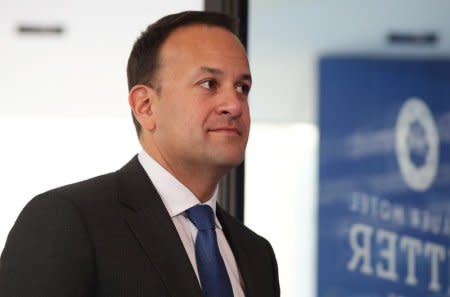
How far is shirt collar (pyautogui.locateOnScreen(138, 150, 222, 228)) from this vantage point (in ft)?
6.10

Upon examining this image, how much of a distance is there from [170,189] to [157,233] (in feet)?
0.43

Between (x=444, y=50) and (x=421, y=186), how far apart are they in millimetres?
507

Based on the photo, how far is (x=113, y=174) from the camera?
189cm

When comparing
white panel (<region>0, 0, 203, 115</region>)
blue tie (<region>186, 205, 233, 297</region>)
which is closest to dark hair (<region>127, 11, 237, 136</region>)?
blue tie (<region>186, 205, 233, 297</region>)

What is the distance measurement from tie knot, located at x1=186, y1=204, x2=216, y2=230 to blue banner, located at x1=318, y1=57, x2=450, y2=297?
5.63ft

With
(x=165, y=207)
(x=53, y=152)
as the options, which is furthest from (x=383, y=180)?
(x=165, y=207)

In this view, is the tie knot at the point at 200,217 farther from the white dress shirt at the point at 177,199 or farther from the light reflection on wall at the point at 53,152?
the light reflection on wall at the point at 53,152

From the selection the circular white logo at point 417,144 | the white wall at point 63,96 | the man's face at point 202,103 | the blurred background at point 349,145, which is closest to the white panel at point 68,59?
the white wall at point 63,96

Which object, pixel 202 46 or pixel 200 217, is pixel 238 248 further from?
pixel 202 46

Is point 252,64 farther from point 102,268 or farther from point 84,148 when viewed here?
point 102,268

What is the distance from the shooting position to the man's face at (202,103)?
71.6 inches

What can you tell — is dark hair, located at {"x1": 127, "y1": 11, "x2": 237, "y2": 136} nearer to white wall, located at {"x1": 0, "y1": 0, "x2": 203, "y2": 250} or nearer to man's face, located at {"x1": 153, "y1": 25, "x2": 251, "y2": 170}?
man's face, located at {"x1": 153, "y1": 25, "x2": 251, "y2": 170}

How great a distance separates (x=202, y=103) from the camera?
182 cm

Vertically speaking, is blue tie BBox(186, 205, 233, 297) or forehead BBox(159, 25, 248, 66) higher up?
forehead BBox(159, 25, 248, 66)
